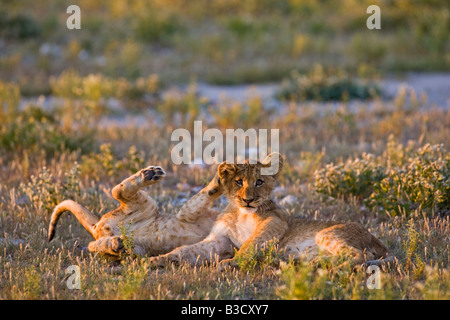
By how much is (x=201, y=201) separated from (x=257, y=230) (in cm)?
64

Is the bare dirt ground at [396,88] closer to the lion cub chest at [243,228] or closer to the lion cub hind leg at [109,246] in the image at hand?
the lion cub chest at [243,228]

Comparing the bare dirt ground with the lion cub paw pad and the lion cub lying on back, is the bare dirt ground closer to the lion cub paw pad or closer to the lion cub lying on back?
the lion cub lying on back

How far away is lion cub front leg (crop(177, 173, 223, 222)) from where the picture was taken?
5.95 m

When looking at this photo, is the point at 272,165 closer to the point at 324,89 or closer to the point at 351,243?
the point at 351,243

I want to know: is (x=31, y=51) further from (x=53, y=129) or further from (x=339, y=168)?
(x=339, y=168)

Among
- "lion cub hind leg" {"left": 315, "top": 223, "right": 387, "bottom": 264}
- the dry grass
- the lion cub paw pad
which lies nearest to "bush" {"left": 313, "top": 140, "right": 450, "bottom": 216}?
the dry grass

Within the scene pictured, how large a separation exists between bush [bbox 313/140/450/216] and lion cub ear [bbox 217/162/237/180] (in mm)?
1908

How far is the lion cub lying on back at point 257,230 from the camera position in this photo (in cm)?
548

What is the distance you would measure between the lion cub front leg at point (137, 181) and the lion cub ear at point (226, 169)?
50 centimetres

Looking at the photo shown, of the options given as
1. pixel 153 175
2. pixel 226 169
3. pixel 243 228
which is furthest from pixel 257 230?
pixel 153 175

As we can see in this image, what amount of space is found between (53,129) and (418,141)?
5.55 meters

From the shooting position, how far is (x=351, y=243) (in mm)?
5316

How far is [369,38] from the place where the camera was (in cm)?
1916

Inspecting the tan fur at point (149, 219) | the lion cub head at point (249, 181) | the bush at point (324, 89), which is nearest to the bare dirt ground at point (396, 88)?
the bush at point (324, 89)
